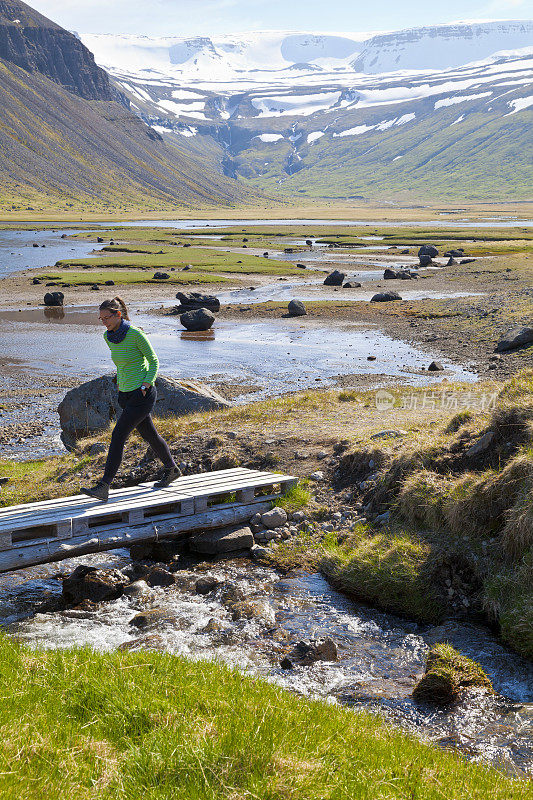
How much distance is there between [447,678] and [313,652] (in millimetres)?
1719

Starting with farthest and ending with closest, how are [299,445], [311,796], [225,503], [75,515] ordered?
[299,445] → [225,503] → [75,515] → [311,796]

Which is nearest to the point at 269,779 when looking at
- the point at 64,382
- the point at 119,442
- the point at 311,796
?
the point at 311,796

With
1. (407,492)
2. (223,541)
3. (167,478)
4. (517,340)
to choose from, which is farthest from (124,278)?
(407,492)

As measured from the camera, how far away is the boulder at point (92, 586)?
10914 mm

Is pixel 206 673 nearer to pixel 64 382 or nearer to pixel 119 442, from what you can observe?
pixel 119 442

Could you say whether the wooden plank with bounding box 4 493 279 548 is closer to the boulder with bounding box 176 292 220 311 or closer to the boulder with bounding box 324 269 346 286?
the boulder with bounding box 176 292 220 311

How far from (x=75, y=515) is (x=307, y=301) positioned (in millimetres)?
49424

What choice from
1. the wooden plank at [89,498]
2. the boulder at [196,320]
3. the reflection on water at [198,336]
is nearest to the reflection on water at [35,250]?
the boulder at [196,320]

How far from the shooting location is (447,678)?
26.4ft

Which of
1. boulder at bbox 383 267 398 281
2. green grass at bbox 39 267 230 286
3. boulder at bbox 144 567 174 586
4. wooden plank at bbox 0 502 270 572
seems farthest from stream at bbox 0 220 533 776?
boulder at bbox 383 267 398 281

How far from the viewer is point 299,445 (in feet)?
53.2

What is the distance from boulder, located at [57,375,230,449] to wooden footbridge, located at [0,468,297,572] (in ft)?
24.1

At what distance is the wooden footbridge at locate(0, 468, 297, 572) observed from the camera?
35.8 ft

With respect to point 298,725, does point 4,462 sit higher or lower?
lower
